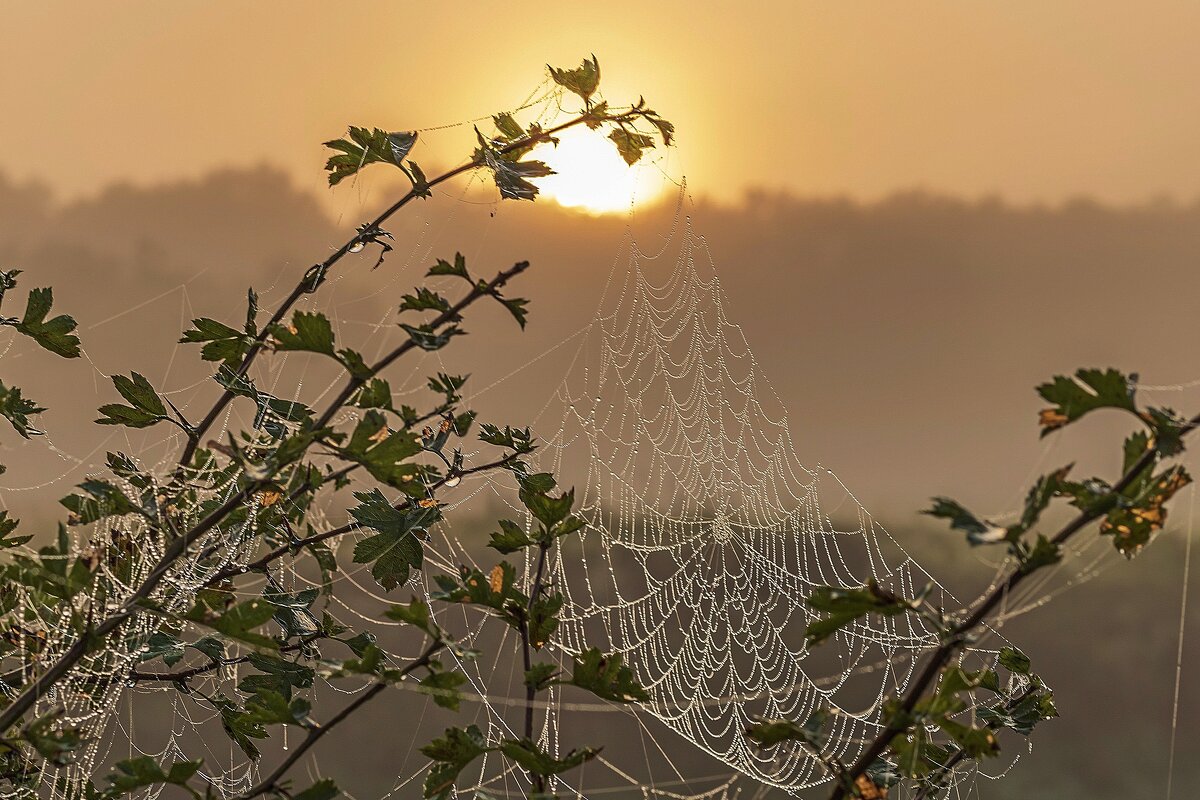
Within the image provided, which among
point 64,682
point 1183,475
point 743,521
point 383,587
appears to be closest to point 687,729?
point 743,521

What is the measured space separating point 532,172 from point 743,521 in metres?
3.84

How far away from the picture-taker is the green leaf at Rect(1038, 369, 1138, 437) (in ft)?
4.12

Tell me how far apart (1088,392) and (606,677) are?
0.74 m

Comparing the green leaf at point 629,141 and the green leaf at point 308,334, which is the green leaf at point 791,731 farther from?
the green leaf at point 629,141

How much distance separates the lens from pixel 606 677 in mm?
1548

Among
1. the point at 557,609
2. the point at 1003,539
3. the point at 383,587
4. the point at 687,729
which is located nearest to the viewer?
the point at 1003,539

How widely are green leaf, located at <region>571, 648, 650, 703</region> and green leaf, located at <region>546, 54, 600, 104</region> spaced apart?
128 centimetres

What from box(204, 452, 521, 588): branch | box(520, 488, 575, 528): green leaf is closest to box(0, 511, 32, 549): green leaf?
box(204, 452, 521, 588): branch

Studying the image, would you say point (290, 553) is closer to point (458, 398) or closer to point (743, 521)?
point (458, 398)

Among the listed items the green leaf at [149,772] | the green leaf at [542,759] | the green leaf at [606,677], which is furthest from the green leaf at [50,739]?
the green leaf at [606,677]

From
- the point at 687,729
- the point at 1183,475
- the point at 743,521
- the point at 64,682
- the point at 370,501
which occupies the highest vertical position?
the point at 743,521

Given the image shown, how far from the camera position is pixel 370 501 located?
2029 millimetres

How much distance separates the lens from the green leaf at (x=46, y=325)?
7.38ft

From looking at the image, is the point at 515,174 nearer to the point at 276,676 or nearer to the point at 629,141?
the point at 629,141
